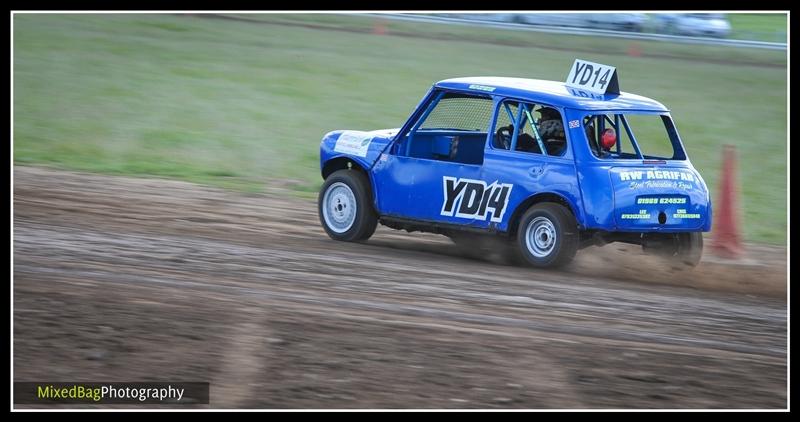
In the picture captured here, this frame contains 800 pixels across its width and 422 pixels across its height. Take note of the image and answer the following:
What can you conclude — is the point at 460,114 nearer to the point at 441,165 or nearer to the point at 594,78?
the point at 441,165

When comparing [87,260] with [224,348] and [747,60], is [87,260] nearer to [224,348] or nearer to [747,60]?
[224,348]

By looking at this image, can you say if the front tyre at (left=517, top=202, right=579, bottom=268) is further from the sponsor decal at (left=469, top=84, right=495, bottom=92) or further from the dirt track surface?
the sponsor decal at (left=469, top=84, right=495, bottom=92)

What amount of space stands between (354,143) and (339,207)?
2.15ft

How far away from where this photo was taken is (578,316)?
26.9ft

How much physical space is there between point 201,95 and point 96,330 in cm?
1517

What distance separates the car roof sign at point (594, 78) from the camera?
10234mm

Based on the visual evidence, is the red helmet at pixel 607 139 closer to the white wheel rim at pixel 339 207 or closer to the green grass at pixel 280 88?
the white wheel rim at pixel 339 207

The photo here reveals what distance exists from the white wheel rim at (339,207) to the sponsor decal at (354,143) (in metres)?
0.34

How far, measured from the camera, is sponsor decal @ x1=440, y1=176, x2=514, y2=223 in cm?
1013

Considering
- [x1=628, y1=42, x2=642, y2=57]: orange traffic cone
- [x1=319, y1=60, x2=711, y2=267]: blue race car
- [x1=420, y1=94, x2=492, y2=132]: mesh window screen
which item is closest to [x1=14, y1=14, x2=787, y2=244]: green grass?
[x1=628, y1=42, x2=642, y2=57]: orange traffic cone

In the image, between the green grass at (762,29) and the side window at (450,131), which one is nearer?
the side window at (450,131)

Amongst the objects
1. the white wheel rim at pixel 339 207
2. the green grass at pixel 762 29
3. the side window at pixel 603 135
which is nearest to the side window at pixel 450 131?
the white wheel rim at pixel 339 207

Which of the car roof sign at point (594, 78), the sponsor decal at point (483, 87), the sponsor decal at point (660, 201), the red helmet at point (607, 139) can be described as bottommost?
the sponsor decal at point (660, 201)

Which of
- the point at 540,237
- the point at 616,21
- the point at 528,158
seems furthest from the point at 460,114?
the point at 616,21
